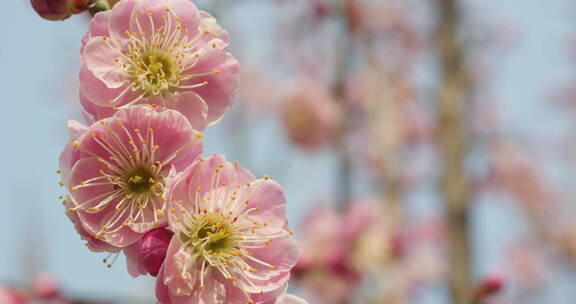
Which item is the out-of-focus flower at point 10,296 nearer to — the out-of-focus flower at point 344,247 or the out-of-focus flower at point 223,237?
the out-of-focus flower at point 223,237

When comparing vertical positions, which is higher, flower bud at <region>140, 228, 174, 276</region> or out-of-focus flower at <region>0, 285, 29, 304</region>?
out-of-focus flower at <region>0, 285, 29, 304</region>

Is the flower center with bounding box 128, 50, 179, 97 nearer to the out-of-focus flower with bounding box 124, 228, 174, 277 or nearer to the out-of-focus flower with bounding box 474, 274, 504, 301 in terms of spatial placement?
the out-of-focus flower with bounding box 124, 228, 174, 277

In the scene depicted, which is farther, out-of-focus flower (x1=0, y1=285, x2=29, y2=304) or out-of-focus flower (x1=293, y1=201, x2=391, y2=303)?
out-of-focus flower (x1=293, y1=201, x2=391, y2=303)

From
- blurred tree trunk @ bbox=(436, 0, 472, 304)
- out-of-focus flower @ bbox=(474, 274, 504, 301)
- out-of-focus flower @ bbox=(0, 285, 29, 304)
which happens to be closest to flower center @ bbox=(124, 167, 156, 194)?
out-of-focus flower @ bbox=(474, 274, 504, 301)

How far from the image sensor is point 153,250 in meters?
1.01

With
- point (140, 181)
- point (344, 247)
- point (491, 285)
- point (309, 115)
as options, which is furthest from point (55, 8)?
point (309, 115)

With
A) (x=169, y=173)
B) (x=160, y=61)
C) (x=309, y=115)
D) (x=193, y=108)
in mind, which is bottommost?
(x=169, y=173)

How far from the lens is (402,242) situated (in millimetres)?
3854

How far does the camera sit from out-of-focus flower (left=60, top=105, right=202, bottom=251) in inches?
40.8

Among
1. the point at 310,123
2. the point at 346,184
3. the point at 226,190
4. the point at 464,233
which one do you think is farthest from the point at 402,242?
the point at 226,190

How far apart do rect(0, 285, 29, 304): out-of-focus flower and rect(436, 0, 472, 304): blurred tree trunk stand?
1803 mm

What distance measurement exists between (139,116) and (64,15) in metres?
0.23

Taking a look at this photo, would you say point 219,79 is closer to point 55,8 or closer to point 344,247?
point 55,8

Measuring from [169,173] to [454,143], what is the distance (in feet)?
9.53
